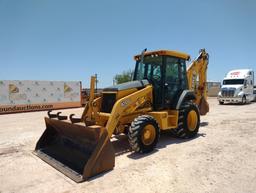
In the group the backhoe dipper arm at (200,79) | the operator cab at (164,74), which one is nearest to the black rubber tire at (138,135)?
the operator cab at (164,74)

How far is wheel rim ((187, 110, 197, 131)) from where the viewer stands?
685 centimetres

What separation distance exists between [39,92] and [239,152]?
1615 cm

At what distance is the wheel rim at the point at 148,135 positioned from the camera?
5.16 metres

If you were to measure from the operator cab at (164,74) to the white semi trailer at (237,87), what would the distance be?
14221mm

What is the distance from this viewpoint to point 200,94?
29.1 feet

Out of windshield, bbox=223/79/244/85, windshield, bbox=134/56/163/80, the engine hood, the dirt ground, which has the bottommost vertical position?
the dirt ground

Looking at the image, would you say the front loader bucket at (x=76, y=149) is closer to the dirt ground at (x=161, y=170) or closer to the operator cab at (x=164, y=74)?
the dirt ground at (x=161, y=170)

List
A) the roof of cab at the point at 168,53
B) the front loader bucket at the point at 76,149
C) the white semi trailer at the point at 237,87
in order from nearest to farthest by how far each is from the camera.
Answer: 1. the front loader bucket at the point at 76,149
2. the roof of cab at the point at 168,53
3. the white semi trailer at the point at 237,87

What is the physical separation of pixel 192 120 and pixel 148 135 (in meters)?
2.27

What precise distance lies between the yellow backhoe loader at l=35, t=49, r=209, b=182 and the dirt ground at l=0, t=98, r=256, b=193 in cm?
28

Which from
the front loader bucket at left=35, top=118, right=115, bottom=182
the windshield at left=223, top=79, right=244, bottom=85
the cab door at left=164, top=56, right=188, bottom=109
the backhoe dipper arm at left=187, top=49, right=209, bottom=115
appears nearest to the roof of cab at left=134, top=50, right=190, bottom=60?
the cab door at left=164, top=56, right=188, bottom=109

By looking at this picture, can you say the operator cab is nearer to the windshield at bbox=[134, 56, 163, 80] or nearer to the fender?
the windshield at bbox=[134, 56, 163, 80]

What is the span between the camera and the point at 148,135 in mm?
5285

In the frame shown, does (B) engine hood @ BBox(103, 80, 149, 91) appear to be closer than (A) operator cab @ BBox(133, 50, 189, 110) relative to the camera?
Yes
